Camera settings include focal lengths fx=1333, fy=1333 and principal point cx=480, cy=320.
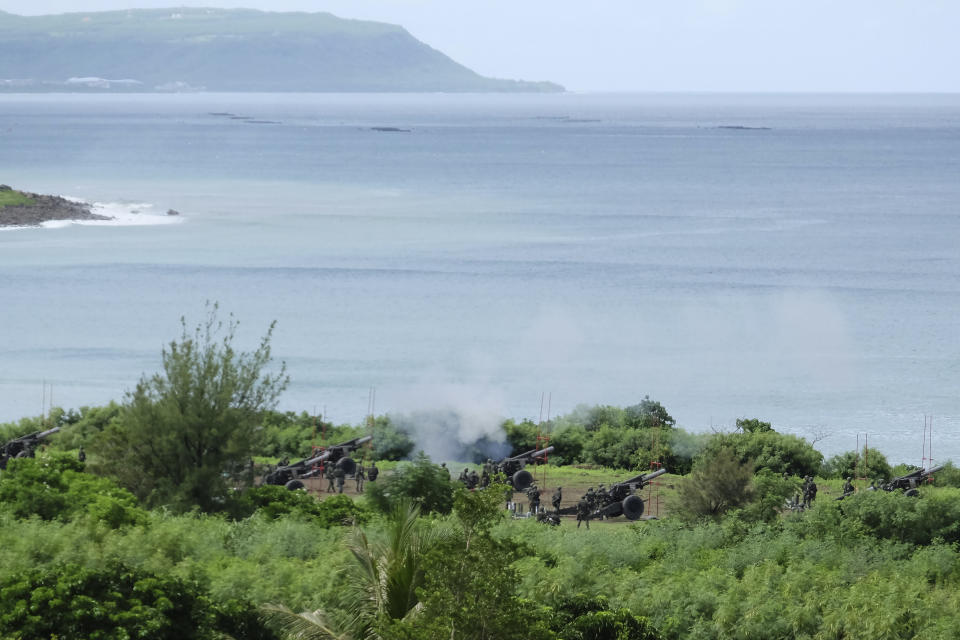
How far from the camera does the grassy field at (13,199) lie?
118 metres

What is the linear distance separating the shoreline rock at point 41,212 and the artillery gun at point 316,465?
81.9 m

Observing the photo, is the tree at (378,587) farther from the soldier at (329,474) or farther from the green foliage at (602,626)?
the soldier at (329,474)

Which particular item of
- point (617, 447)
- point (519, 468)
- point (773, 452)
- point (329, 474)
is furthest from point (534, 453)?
point (329, 474)

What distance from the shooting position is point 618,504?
32.6 m

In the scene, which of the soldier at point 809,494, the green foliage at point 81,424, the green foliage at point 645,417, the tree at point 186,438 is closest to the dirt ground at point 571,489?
the soldier at point 809,494

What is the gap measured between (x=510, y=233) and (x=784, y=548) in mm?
92249

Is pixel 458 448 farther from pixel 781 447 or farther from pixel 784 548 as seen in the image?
pixel 784 548

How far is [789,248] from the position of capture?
107375 mm

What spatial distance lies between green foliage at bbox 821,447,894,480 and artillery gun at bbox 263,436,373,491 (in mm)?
14096

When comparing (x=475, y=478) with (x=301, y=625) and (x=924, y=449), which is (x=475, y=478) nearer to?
(x=301, y=625)

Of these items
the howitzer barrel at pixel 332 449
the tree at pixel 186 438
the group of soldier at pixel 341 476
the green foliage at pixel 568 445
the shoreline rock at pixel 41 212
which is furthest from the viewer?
the shoreline rock at pixel 41 212

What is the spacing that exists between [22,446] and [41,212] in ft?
270

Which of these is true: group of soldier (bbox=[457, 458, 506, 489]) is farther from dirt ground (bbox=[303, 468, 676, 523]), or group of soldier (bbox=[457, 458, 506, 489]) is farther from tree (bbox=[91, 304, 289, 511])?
tree (bbox=[91, 304, 289, 511])

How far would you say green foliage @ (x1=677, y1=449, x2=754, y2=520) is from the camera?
100.0 ft
